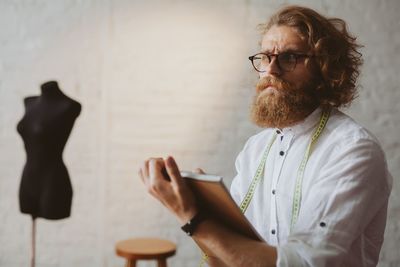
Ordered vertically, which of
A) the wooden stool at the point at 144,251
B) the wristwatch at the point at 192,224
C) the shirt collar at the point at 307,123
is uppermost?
the shirt collar at the point at 307,123

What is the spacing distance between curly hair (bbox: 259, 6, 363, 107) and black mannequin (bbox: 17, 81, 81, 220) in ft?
2.86

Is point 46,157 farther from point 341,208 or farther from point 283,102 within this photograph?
point 341,208

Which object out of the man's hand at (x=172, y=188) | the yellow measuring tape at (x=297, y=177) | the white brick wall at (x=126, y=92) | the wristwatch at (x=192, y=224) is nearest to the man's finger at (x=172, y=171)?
the man's hand at (x=172, y=188)

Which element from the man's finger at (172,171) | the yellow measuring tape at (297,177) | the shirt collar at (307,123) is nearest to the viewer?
the man's finger at (172,171)

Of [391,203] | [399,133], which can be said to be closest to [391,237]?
[391,203]

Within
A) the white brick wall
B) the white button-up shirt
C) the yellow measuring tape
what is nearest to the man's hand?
the white button-up shirt

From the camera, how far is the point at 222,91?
9.59 feet

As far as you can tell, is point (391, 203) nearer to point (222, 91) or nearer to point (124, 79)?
point (222, 91)

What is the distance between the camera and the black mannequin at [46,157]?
69.3 inches

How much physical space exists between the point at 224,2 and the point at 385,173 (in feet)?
5.92

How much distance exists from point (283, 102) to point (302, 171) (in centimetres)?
25

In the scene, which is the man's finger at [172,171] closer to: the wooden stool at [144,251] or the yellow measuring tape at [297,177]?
the yellow measuring tape at [297,177]

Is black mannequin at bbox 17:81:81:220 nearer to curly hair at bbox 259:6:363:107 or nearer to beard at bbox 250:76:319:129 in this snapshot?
Result: beard at bbox 250:76:319:129

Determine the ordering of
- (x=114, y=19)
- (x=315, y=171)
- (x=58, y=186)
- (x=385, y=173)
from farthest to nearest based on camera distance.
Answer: (x=114, y=19)
(x=58, y=186)
(x=315, y=171)
(x=385, y=173)
